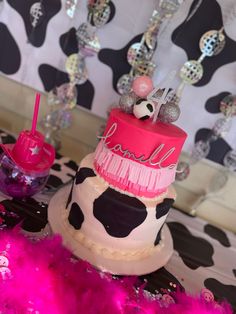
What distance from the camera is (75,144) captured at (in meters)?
1.36

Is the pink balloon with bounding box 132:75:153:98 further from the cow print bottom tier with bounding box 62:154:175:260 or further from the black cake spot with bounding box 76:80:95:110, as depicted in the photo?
the black cake spot with bounding box 76:80:95:110

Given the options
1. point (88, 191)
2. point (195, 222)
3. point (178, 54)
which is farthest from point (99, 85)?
point (195, 222)

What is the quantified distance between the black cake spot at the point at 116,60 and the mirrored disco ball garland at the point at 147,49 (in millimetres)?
23

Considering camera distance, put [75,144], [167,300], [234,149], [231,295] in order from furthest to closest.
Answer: [75,144] → [234,149] → [231,295] → [167,300]

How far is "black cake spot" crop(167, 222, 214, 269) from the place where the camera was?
104 cm

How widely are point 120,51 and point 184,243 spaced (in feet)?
2.27

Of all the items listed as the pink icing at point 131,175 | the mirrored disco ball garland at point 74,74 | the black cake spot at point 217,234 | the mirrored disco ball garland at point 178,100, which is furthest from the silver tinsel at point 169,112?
the black cake spot at point 217,234

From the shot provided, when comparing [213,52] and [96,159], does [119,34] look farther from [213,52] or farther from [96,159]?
[96,159]

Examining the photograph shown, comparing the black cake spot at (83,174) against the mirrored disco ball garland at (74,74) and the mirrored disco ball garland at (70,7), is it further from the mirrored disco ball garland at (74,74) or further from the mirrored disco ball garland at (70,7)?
the mirrored disco ball garland at (70,7)

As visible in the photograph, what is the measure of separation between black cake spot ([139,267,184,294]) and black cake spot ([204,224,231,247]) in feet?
1.10

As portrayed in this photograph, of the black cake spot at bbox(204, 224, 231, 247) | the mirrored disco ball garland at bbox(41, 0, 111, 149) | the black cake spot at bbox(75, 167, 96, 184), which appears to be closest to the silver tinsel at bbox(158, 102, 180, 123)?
the black cake spot at bbox(75, 167, 96, 184)

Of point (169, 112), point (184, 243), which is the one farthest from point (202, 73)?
point (184, 243)

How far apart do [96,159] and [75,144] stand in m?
Answer: 0.49

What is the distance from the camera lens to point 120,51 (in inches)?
46.0
